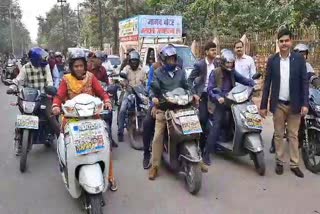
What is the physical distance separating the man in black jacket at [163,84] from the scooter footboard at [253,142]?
109cm

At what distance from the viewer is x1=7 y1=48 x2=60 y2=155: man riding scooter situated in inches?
234

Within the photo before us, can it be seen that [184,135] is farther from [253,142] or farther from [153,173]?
[253,142]

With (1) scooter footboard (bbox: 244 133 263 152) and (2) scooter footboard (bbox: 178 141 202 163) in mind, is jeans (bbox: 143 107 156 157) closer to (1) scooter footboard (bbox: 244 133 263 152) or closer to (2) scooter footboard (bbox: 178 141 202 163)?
(2) scooter footboard (bbox: 178 141 202 163)

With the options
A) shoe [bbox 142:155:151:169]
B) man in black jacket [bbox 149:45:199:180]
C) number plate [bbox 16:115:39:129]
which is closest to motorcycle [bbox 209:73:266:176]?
man in black jacket [bbox 149:45:199:180]

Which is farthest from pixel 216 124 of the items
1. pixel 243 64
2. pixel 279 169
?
pixel 243 64

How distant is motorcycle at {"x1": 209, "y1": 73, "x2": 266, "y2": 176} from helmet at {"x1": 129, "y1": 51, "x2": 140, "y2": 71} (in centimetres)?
228

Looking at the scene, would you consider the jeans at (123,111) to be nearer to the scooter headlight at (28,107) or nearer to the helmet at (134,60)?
the helmet at (134,60)

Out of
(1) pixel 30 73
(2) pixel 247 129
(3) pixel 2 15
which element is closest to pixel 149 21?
(1) pixel 30 73

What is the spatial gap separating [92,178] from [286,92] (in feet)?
9.19

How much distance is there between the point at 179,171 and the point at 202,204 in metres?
0.87

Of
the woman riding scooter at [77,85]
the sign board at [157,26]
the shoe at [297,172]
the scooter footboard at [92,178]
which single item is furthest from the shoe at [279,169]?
the sign board at [157,26]

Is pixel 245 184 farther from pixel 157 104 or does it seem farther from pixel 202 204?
pixel 157 104

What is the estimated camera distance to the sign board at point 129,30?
1847 cm

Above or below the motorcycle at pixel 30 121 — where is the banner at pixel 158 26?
above
